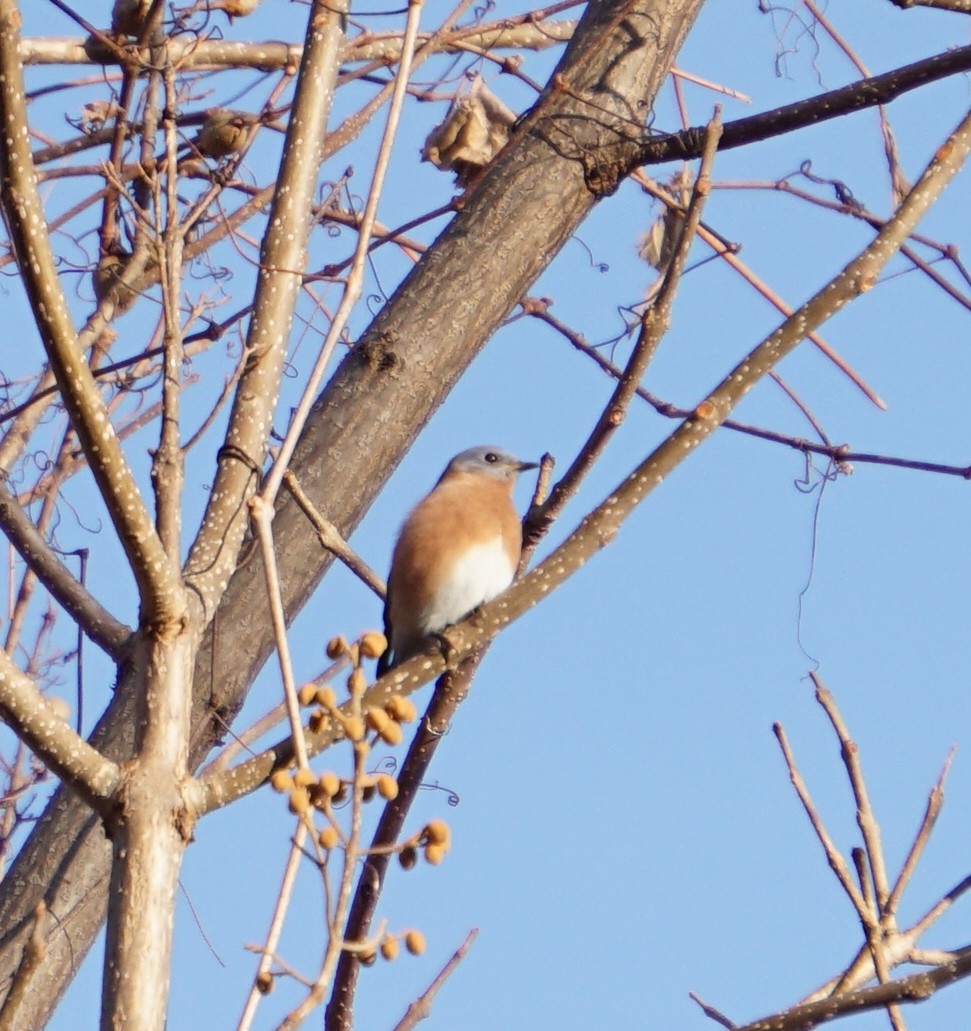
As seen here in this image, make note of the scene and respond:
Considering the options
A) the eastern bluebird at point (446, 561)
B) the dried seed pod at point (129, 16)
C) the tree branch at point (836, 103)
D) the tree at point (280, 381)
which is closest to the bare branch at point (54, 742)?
the tree at point (280, 381)

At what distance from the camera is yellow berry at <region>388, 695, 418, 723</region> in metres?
1.95

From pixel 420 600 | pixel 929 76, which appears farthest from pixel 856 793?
pixel 420 600

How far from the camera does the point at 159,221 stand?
228 cm

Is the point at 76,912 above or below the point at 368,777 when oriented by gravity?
above

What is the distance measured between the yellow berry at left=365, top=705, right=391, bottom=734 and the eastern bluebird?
278 centimetres

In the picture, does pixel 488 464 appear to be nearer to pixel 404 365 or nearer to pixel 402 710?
pixel 404 365

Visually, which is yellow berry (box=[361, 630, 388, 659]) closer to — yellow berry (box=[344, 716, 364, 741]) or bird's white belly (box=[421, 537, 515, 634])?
yellow berry (box=[344, 716, 364, 741])

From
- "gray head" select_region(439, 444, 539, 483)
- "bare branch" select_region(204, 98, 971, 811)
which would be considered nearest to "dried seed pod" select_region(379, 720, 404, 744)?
"bare branch" select_region(204, 98, 971, 811)

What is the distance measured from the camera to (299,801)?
1.71 meters

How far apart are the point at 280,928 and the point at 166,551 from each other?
573mm

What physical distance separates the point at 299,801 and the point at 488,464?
3.94m

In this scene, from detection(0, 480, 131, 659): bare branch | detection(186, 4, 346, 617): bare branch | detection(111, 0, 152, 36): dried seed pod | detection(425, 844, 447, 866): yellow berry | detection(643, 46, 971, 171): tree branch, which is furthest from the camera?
detection(111, 0, 152, 36): dried seed pod

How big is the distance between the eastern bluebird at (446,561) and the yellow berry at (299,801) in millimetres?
2958

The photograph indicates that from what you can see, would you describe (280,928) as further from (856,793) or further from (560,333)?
(560,333)
